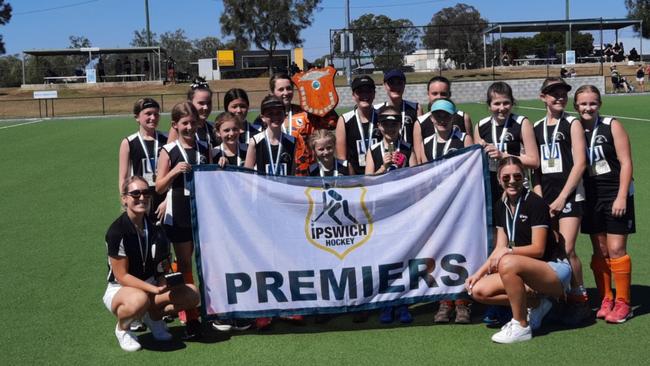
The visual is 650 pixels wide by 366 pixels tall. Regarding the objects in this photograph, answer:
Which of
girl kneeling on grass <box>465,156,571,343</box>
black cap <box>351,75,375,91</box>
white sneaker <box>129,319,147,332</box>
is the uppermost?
black cap <box>351,75,375,91</box>

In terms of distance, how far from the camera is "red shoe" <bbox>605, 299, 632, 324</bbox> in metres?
5.50

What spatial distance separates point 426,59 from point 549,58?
8.45m

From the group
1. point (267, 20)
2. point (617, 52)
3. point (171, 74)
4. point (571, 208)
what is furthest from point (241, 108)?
point (267, 20)

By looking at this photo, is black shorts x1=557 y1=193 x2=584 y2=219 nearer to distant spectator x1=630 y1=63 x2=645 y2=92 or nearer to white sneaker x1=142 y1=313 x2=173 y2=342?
white sneaker x1=142 y1=313 x2=173 y2=342

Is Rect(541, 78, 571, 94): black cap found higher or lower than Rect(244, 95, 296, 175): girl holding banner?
higher

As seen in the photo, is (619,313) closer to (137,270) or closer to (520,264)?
(520,264)

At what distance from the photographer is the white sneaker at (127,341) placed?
208 inches

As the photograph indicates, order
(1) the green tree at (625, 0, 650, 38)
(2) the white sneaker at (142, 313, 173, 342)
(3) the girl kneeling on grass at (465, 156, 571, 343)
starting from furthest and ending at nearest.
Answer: (1) the green tree at (625, 0, 650, 38) < (2) the white sneaker at (142, 313, 173, 342) < (3) the girl kneeling on grass at (465, 156, 571, 343)

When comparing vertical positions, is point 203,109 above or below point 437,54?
below

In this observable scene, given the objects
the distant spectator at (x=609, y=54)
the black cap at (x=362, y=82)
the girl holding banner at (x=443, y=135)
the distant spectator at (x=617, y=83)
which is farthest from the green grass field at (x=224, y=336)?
the distant spectator at (x=609, y=54)

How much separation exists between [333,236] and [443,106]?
1.28m

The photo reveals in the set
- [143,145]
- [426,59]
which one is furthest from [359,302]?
[426,59]

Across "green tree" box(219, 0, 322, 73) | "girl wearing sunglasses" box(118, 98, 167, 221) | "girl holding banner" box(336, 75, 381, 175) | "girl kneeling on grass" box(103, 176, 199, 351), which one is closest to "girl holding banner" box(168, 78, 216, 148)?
"girl wearing sunglasses" box(118, 98, 167, 221)

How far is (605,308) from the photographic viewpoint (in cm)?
566
